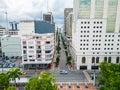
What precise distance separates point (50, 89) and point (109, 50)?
4634 centimetres

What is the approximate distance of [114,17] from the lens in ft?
241

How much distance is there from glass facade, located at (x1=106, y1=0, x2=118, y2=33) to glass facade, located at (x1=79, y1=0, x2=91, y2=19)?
31.2 feet

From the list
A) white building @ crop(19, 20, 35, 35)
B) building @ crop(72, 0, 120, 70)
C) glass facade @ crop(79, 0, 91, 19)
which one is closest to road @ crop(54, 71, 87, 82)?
building @ crop(72, 0, 120, 70)

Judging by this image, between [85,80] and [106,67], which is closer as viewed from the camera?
[106,67]

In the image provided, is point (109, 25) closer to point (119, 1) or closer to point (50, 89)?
point (119, 1)

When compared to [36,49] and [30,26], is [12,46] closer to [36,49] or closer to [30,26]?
[30,26]

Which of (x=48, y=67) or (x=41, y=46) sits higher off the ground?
(x=41, y=46)

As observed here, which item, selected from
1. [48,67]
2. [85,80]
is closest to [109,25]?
[85,80]

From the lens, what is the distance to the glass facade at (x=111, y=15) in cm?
7231

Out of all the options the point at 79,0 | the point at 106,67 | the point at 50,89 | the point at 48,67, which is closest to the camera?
the point at 50,89

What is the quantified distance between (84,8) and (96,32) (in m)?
12.2

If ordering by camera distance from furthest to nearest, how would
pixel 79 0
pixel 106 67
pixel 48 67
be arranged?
1. pixel 48 67
2. pixel 79 0
3. pixel 106 67

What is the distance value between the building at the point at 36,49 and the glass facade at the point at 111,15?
28.3m

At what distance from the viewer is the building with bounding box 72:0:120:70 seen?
72125mm
